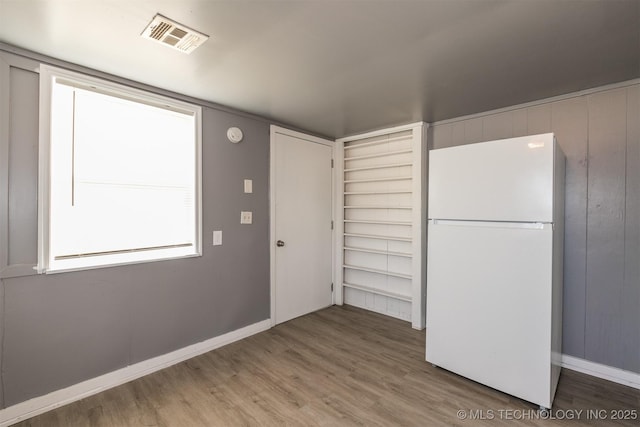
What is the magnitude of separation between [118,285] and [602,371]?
3805 millimetres

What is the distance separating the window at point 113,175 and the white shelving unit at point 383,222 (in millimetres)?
2012

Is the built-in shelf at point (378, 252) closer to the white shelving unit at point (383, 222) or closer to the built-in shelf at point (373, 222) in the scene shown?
the white shelving unit at point (383, 222)

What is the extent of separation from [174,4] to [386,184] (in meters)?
2.79

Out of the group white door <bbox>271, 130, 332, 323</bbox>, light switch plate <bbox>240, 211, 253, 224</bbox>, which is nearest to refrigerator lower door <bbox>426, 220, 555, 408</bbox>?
white door <bbox>271, 130, 332, 323</bbox>

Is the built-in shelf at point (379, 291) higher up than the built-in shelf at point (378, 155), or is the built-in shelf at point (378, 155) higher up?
the built-in shelf at point (378, 155)

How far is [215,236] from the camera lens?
2.74 metres

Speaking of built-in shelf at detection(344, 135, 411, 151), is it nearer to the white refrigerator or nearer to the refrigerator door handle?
the white refrigerator

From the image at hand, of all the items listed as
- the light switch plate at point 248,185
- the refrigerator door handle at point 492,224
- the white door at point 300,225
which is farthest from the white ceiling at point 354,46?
the refrigerator door handle at point 492,224

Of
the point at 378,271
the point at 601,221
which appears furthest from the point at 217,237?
the point at 601,221

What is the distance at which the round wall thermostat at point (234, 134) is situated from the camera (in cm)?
280

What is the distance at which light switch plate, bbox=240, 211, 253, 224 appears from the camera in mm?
2945

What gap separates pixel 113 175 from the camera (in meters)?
2.18

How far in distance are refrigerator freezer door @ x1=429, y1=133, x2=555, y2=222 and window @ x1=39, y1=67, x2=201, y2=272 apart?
211 cm

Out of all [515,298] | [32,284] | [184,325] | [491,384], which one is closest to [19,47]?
[32,284]
